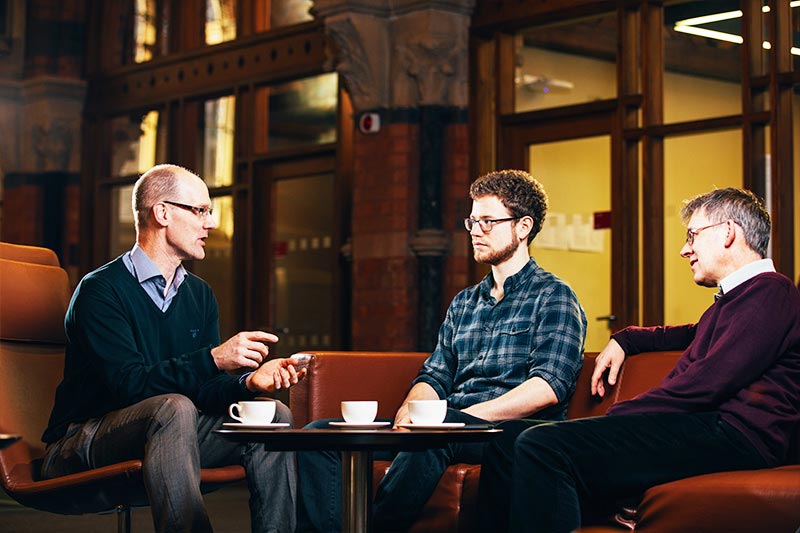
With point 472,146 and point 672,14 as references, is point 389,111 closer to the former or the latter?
point 472,146

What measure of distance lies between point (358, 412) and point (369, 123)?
5455mm

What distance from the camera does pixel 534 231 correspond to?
14.8ft

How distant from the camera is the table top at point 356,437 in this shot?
9.71 ft

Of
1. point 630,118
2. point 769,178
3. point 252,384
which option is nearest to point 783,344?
point 252,384

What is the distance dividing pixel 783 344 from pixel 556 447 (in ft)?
2.30

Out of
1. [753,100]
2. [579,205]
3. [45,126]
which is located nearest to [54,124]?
[45,126]

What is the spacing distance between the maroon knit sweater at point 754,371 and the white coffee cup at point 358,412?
905 mm

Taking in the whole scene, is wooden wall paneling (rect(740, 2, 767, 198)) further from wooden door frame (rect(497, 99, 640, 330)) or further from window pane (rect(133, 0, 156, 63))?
window pane (rect(133, 0, 156, 63))

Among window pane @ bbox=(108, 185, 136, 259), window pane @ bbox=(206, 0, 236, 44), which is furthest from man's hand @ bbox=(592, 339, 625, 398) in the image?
window pane @ bbox=(108, 185, 136, 259)

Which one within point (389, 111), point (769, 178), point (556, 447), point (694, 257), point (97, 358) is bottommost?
point (556, 447)

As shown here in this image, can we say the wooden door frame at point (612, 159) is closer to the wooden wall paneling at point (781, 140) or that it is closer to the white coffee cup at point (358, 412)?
the wooden wall paneling at point (781, 140)

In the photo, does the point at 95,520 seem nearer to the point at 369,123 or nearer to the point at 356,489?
the point at 356,489

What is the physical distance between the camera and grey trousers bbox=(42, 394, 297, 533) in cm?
339

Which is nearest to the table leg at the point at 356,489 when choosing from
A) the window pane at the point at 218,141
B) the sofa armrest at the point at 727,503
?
the sofa armrest at the point at 727,503
